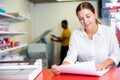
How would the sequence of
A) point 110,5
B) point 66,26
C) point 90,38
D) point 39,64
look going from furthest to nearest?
point 66,26 < point 110,5 < point 90,38 < point 39,64

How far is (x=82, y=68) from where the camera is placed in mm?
1419

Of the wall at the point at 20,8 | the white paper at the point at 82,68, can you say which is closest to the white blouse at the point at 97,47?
the white paper at the point at 82,68

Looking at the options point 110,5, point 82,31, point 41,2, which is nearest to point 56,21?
point 41,2

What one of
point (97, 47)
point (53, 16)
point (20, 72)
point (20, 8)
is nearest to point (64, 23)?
point (53, 16)

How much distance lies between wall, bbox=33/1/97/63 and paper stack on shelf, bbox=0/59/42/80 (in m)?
4.70

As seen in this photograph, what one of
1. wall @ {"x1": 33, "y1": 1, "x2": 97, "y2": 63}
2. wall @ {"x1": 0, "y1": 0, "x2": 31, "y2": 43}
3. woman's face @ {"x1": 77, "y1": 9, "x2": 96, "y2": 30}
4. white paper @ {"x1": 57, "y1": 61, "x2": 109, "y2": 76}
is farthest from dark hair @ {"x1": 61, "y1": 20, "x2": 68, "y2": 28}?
white paper @ {"x1": 57, "y1": 61, "x2": 109, "y2": 76}

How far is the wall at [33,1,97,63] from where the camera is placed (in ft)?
20.0

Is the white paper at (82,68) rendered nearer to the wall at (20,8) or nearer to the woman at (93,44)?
the woman at (93,44)

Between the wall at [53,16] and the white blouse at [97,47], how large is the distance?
165 inches

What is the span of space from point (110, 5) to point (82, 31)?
271cm

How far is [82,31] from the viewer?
1.95 metres

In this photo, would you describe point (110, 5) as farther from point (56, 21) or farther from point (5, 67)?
point (5, 67)

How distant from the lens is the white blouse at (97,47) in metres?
1.87

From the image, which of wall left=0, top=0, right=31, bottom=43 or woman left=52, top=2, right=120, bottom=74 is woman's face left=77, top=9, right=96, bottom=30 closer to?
woman left=52, top=2, right=120, bottom=74
